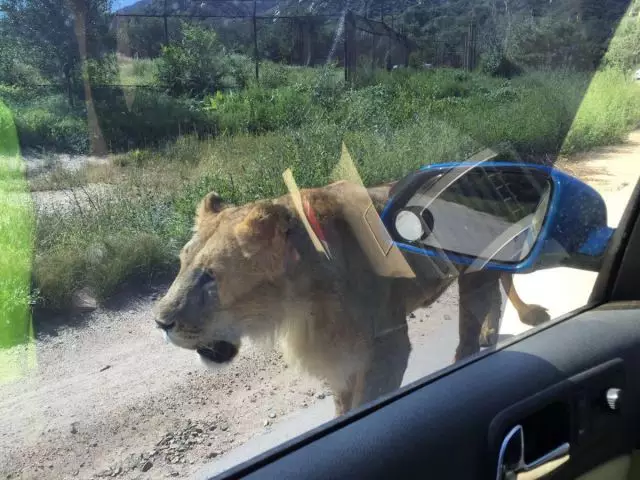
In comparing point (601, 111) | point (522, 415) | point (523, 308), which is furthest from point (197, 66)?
point (601, 111)

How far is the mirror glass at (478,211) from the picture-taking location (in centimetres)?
307

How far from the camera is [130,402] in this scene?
8.23 feet

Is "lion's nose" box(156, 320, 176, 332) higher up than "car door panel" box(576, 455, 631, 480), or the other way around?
"lion's nose" box(156, 320, 176, 332)

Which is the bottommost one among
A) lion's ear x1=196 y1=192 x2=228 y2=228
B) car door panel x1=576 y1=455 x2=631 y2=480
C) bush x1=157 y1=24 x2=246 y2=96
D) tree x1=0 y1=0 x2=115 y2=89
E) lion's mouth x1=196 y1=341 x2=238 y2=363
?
car door panel x1=576 y1=455 x2=631 y2=480

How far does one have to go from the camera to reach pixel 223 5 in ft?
9.22

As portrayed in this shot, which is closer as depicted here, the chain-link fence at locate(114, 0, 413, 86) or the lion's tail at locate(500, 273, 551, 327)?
the chain-link fence at locate(114, 0, 413, 86)

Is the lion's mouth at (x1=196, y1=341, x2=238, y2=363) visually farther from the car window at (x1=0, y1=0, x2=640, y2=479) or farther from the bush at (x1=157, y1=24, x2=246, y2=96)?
the bush at (x1=157, y1=24, x2=246, y2=96)

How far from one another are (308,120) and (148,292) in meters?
1.50

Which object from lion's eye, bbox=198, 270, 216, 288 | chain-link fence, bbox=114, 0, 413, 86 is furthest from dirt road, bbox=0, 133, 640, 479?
chain-link fence, bbox=114, 0, 413, 86

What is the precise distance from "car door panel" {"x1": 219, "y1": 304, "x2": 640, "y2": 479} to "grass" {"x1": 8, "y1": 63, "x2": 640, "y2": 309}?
127 cm

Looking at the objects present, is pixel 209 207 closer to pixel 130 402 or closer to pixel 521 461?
pixel 130 402

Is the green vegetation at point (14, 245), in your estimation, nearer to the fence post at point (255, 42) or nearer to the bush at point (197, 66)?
the bush at point (197, 66)

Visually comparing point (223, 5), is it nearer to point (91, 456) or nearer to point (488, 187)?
point (488, 187)

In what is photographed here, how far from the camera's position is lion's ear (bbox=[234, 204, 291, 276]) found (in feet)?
8.29
